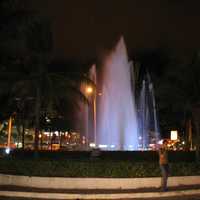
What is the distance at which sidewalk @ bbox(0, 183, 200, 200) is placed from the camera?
593 inches

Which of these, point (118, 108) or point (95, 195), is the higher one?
point (118, 108)

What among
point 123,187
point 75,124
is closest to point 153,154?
point 123,187

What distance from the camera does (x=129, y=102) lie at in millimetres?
32281

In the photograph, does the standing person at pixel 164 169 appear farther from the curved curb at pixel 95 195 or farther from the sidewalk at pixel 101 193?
the curved curb at pixel 95 195

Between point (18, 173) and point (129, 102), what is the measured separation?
15434 mm

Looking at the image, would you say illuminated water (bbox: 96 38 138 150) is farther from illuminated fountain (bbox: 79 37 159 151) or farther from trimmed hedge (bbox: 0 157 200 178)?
trimmed hedge (bbox: 0 157 200 178)

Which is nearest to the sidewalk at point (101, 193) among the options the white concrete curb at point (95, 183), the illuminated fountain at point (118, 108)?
the white concrete curb at point (95, 183)

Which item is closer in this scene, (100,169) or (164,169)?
(164,169)

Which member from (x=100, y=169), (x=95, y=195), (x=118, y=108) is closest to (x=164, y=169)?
(x=100, y=169)

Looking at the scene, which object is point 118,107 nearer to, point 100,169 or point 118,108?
point 118,108

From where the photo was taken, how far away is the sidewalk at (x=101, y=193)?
15.1m

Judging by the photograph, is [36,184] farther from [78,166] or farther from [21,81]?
[21,81]

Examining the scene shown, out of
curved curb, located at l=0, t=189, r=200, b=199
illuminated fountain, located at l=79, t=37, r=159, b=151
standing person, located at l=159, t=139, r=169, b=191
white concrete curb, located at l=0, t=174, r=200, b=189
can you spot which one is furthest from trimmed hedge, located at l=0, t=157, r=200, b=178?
illuminated fountain, located at l=79, t=37, r=159, b=151

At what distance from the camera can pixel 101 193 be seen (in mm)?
15180
